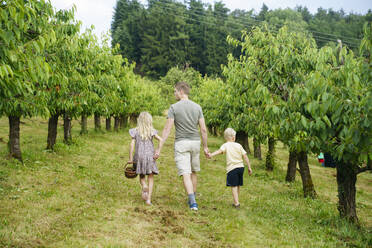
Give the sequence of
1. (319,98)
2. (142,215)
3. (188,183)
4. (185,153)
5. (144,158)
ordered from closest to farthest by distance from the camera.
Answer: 1. (319,98)
2. (142,215)
3. (188,183)
4. (185,153)
5. (144,158)

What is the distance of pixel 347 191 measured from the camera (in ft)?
27.7

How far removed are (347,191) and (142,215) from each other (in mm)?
5335

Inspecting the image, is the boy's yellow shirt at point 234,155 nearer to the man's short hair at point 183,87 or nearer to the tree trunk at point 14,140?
the man's short hair at point 183,87

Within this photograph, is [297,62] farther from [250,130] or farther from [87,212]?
[250,130]

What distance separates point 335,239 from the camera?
22.2ft

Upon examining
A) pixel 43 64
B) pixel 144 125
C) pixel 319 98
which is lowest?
pixel 144 125

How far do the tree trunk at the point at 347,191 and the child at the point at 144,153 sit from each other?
4889mm

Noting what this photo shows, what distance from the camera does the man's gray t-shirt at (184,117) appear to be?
7.70 meters

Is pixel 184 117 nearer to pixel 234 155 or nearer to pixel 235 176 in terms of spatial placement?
pixel 234 155

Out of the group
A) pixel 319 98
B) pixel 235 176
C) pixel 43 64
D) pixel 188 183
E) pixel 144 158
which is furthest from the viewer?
pixel 235 176

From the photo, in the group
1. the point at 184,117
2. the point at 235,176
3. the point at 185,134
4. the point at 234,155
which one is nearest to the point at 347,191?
the point at 235,176

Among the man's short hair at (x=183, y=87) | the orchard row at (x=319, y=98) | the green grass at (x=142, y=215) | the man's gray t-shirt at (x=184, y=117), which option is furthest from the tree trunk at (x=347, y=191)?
the man's short hair at (x=183, y=87)

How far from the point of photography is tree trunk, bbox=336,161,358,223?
8352 millimetres

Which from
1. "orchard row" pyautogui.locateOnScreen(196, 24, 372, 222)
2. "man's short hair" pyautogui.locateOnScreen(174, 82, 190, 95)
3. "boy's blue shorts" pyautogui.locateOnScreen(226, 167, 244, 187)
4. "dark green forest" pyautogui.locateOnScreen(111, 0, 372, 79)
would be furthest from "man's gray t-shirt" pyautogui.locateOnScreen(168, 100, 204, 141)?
"dark green forest" pyautogui.locateOnScreen(111, 0, 372, 79)
